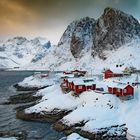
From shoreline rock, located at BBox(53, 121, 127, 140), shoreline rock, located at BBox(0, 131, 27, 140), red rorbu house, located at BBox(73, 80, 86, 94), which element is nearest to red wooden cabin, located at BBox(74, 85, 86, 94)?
red rorbu house, located at BBox(73, 80, 86, 94)

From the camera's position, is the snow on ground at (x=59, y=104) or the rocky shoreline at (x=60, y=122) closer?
the rocky shoreline at (x=60, y=122)

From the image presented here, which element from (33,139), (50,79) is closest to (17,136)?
(33,139)

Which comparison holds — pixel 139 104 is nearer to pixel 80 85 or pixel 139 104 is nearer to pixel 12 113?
pixel 80 85

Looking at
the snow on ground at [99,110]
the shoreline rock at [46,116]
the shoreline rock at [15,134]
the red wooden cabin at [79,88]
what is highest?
the red wooden cabin at [79,88]

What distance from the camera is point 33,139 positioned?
60.6 metres

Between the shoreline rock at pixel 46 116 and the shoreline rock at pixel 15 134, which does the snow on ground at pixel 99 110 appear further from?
the shoreline rock at pixel 15 134

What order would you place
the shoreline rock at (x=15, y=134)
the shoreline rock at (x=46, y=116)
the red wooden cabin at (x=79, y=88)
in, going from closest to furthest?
the shoreline rock at (x=15, y=134) → the shoreline rock at (x=46, y=116) → the red wooden cabin at (x=79, y=88)

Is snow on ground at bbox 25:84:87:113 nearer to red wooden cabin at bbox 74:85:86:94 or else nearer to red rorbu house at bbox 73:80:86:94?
red wooden cabin at bbox 74:85:86:94

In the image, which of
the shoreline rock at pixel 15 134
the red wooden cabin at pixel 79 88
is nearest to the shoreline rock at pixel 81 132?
the shoreline rock at pixel 15 134

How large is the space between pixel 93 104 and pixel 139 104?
9.88 m

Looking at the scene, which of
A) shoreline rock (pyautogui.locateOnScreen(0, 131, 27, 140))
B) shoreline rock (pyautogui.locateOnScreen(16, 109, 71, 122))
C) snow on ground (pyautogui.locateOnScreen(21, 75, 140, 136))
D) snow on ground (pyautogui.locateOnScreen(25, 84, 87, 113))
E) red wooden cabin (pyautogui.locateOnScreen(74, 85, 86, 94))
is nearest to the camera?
shoreline rock (pyautogui.locateOnScreen(0, 131, 27, 140))

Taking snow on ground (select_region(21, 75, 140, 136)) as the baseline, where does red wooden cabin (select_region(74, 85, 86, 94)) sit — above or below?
above

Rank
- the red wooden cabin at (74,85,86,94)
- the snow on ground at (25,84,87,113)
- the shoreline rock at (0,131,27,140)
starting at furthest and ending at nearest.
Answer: the red wooden cabin at (74,85,86,94) → the snow on ground at (25,84,87,113) → the shoreline rock at (0,131,27,140)

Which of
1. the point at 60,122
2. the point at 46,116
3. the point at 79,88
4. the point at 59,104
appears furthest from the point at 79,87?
the point at 60,122
